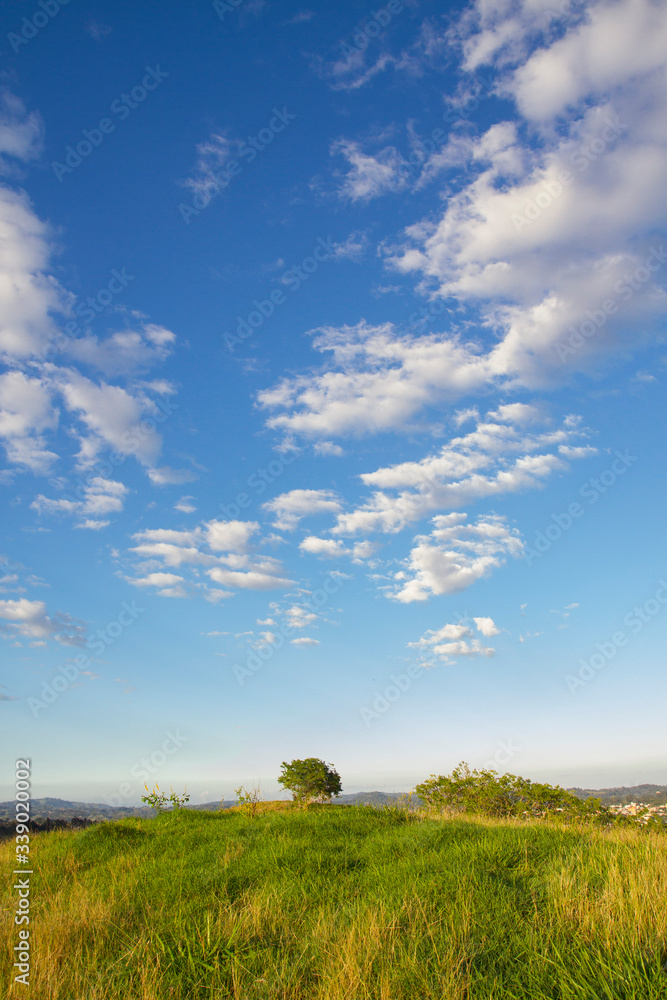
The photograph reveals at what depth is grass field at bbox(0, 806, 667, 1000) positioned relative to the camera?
466 cm

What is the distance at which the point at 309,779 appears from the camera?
1127 inches

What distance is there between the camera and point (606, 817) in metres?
19.7

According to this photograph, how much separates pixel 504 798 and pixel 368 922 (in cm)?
1799

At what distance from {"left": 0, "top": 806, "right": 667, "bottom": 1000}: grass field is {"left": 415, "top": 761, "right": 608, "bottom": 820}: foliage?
12.0 metres

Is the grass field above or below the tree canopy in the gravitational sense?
above

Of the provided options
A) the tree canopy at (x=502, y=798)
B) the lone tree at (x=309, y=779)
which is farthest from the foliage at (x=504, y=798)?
the lone tree at (x=309, y=779)

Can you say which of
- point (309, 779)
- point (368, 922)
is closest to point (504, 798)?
point (309, 779)

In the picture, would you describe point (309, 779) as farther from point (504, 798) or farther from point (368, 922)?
point (368, 922)

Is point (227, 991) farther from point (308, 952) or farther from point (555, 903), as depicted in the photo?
point (555, 903)

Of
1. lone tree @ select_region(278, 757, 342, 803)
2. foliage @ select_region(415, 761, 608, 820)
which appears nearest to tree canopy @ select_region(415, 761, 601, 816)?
foliage @ select_region(415, 761, 608, 820)

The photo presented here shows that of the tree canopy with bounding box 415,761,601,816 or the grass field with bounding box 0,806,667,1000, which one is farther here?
the tree canopy with bounding box 415,761,601,816

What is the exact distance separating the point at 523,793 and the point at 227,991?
19383 millimetres

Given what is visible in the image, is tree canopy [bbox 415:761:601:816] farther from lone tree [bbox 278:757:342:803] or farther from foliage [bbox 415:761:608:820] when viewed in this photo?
lone tree [bbox 278:757:342:803]

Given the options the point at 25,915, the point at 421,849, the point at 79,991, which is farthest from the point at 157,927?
the point at 421,849
